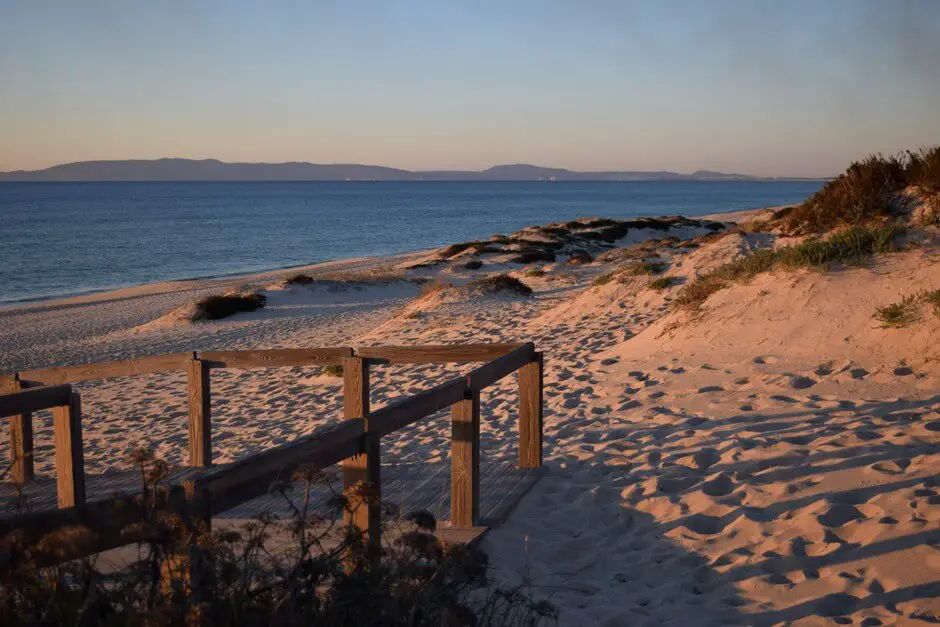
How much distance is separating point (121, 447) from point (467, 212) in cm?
10904

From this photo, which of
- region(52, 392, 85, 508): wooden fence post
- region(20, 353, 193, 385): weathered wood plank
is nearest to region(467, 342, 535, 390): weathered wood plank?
region(52, 392, 85, 508): wooden fence post

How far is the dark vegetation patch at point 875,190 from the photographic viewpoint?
521 inches

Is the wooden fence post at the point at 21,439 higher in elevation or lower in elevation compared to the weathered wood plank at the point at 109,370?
lower

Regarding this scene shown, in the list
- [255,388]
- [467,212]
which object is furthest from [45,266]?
[467,212]

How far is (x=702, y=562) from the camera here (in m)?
4.64

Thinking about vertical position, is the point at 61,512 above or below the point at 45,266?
above

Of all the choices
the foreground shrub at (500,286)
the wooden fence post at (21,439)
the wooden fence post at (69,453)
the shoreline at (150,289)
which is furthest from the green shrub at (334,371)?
the shoreline at (150,289)

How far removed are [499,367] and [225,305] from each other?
17694 mm

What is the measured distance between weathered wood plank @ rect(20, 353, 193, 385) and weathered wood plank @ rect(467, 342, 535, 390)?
278 cm

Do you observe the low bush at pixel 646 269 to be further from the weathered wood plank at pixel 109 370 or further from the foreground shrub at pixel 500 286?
the weathered wood plank at pixel 109 370

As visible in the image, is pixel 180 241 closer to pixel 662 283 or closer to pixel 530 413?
pixel 662 283

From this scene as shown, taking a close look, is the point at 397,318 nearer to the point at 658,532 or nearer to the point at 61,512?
the point at 658,532

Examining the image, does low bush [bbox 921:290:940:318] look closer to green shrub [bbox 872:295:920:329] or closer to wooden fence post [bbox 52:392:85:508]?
green shrub [bbox 872:295:920:329]

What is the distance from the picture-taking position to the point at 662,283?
15117mm
